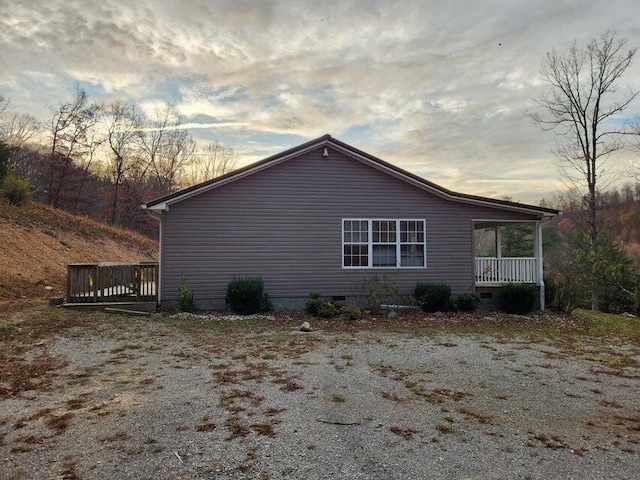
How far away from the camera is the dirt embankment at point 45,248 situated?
45.4ft

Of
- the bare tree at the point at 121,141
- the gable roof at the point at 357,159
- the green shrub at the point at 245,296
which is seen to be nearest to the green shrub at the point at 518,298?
the gable roof at the point at 357,159

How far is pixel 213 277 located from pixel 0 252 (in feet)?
27.6

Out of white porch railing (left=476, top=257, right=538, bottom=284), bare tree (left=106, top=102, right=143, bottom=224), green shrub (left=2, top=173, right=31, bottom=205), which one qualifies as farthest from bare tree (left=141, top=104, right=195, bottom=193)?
white porch railing (left=476, top=257, right=538, bottom=284)

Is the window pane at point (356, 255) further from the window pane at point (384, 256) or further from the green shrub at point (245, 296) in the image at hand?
the green shrub at point (245, 296)

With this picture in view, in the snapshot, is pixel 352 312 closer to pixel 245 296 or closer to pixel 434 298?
pixel 434 298

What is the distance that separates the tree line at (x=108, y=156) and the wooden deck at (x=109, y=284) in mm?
18466

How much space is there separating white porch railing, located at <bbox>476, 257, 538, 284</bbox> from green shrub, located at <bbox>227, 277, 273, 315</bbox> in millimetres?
7260

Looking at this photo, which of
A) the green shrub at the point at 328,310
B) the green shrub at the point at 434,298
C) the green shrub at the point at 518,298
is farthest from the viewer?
the green shrub at the point at 518,298

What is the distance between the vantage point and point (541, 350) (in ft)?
27.9

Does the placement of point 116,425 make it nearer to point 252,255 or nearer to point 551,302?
point 252,255

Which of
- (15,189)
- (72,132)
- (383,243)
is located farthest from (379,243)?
(72,132)

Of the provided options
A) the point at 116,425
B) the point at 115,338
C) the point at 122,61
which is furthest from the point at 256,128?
the point at 116,425

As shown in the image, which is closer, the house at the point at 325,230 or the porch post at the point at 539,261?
the house at the point at 325,230

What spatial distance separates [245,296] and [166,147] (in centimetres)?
3406
